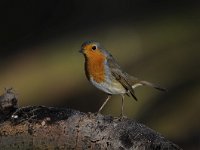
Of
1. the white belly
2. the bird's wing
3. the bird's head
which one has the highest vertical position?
the bird's head

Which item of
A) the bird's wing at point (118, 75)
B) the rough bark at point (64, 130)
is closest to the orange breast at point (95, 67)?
the bird's wing at point (118, 75)

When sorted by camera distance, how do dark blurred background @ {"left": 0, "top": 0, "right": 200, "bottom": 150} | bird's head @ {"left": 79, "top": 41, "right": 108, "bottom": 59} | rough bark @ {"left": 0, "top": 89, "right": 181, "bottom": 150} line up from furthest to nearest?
dark blurred background @ {"left": 0, "top": 0, "right": 200, "bottom": 150} → bird's head @ {"left": 79, "top": 41, "right": 108, "bottom": 59} → rough bark @ {"left": 0, "top": 89, "right": 181, "bottom": 150}

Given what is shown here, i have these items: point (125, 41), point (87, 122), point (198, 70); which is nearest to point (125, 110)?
point (198, 70)

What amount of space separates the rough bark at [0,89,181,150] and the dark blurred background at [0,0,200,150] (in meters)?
4.72

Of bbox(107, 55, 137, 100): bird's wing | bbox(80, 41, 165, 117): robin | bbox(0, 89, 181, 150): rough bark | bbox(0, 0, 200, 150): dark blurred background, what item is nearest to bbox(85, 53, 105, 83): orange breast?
bbox(80, 41, 165, 117): robin

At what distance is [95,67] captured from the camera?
18.7 feet

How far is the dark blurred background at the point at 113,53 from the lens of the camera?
9.67 m

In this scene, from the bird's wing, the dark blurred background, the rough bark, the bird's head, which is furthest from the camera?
the dark blurred background

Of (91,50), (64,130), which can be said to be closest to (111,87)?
(91,50)

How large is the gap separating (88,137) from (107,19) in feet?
39.5

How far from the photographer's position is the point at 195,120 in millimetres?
9148

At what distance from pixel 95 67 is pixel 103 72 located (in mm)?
109

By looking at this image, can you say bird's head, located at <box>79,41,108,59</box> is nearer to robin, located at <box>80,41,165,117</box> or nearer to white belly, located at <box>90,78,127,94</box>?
robin, located at <box>80,41,165,117</box>

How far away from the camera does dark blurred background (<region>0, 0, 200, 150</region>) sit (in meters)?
9.67
